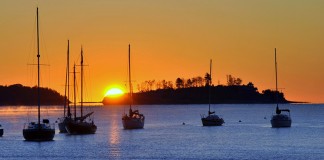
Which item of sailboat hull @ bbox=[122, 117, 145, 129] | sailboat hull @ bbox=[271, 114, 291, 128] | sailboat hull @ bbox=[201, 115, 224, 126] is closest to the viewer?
sailboat hull @ bbox=[122, 117, 145, 129]

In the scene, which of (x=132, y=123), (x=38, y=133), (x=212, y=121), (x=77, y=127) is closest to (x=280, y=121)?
(x=212, y=121)

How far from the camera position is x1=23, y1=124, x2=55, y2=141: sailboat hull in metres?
99.7

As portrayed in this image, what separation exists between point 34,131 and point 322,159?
35.3 m

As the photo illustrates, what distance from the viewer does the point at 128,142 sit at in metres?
112

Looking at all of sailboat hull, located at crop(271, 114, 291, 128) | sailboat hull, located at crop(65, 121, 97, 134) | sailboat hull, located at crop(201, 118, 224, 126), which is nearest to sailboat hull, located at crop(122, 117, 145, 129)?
sailboat hull, located at crop(201, 118, 224, 126)

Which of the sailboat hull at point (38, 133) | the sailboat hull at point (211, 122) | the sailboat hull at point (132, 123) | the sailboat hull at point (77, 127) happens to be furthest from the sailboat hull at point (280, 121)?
the sailboat hull at point (38, 133)

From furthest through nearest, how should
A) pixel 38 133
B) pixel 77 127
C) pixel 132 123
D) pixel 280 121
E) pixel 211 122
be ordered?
pixel 211 122 < pixel 280 121 < pixel 132 123 < pixel 77 127 < pixel 38 133

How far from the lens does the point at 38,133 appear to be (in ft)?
327

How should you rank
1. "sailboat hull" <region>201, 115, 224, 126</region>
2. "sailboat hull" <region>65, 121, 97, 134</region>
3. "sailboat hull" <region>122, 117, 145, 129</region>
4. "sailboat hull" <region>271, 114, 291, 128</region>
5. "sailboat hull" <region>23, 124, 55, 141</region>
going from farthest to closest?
"sailboat hull" <region>201, 115, 224, 126</region>, "sailboat hull" <region>271, 114, 291, 128</region>, "sailboat hull" <region>122, 117, 145, 129</region>, "sailboat hull" <region>65, 121, 97, 134</region>, "sailboat hull" <region>23, 124, 55, 141</region>

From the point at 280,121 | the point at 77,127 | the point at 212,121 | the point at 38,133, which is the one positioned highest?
the point at 280,121

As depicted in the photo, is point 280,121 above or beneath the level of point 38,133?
above

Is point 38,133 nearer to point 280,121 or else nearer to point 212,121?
point 280,121

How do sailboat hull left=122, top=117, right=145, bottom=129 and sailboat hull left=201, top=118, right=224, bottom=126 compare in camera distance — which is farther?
sailboat hull left=201, top=118, right=224, bottom=126

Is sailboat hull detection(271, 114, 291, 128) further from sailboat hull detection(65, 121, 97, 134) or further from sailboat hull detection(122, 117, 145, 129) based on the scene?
sailboat hull detection(65, 121, 97, 134)
